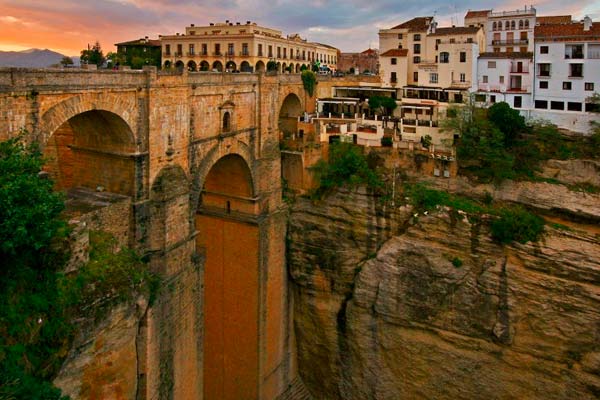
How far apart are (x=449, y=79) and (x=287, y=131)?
952cm

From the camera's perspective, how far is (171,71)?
15.9 metres

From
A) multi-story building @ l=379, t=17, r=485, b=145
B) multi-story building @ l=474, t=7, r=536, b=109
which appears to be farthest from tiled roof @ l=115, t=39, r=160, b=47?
multi-story building @ l=474, t=7, r=536, b=109

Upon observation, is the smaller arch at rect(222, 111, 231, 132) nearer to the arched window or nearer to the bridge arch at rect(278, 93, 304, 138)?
the arched window

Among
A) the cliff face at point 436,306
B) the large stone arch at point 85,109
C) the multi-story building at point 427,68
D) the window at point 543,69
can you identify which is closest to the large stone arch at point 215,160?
the large stone arch at point 85,109

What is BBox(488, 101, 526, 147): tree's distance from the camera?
2305 centimetres

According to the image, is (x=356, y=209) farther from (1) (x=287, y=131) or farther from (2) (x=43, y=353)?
(2) (x=43, y=353)

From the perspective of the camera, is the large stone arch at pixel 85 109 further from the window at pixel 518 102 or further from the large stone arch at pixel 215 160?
the window at pixel 518 102

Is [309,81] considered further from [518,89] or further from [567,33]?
[567,33]

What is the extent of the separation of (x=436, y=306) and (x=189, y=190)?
10.1 metres

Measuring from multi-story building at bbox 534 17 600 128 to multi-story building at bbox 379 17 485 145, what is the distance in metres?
3.42

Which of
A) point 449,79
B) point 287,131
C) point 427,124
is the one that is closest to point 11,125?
point 287,131

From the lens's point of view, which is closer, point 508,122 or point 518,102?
point 508,122

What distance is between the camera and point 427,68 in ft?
98.8

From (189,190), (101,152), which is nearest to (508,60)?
(189,190)
